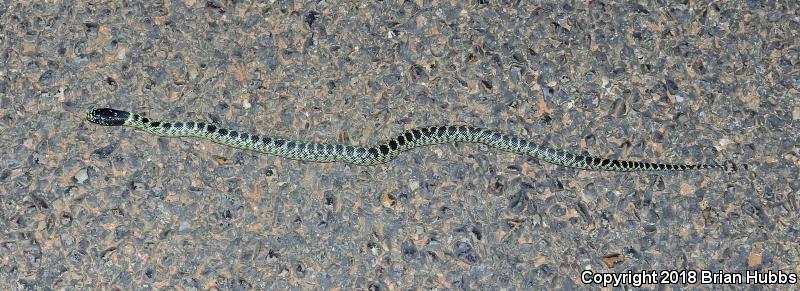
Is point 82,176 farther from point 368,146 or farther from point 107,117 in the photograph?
point 368,146

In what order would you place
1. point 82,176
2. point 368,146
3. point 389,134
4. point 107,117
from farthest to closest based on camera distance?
point 389,134 → point 368,146 → point 107,117 → point 82,176

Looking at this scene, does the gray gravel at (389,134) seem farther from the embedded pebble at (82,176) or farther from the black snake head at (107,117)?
the black snake head at (107,117)

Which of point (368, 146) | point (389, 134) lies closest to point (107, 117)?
point (368, 146)

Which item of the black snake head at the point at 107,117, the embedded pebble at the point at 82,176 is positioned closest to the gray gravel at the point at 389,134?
the embedded pebble at the point at 82,176

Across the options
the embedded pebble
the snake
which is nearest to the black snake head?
the snake

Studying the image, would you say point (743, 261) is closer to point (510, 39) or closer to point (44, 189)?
point (510, 39)

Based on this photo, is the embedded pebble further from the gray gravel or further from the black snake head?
the black snake head
